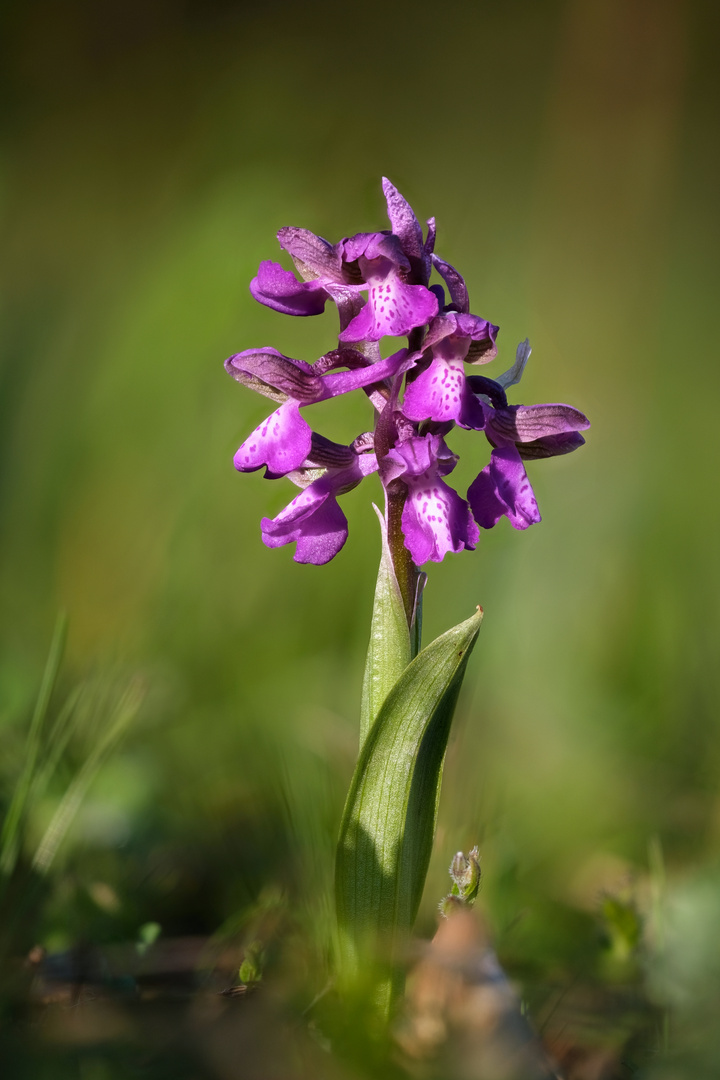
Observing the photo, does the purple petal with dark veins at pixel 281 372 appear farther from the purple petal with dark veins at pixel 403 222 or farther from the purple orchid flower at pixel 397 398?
the purple petal with dark veins at pixel 403 222

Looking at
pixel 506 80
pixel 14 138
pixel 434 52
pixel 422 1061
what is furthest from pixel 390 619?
pixel 434 52

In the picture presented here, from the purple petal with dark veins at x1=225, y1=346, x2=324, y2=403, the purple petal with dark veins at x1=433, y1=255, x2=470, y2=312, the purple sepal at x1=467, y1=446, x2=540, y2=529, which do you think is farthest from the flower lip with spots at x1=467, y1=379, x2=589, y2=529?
the purple petal with dark veins at x1=225, y1=346, x2=324, y2=403

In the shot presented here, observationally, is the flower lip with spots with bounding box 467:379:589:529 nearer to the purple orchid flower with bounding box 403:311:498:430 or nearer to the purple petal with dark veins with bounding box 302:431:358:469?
the purple orchid flower with bounding box 403:311:498:430

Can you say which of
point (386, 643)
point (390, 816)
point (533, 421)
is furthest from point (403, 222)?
point (390, 816)

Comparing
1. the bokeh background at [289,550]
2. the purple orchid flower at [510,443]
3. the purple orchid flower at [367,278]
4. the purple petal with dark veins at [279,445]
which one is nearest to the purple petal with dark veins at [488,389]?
the purple orchid flower at [510,443]

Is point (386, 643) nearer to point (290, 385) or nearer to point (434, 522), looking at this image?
point (434, 522)

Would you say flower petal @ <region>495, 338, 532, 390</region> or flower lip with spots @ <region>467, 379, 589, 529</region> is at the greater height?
flower petal @ <region>495, 338, 532, 390</region>

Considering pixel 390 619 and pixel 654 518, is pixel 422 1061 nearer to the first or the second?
pixel 390 619
